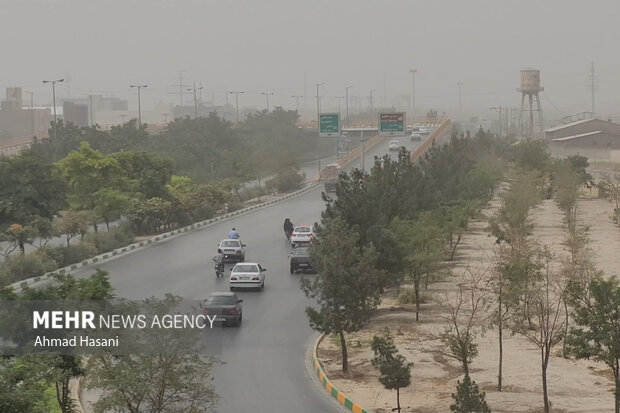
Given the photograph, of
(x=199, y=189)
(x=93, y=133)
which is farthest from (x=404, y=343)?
(x=93, y=133)

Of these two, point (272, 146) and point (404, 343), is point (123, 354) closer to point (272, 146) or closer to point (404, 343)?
point (404, 343)

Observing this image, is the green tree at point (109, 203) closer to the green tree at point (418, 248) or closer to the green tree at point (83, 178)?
the green tree at point (83, 178)

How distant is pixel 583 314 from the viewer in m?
18.3

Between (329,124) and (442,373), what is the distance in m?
54.2

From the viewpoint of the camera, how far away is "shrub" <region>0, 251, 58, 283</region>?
124 ft

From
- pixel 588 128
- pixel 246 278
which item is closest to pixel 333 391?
pixel 246 278

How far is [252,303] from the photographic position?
32.6 m

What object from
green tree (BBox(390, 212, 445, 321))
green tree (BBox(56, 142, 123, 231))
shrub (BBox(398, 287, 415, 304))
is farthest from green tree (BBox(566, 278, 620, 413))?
green tree (BBox(56, 142, 123, 231))

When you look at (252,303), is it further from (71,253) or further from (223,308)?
(71,253)

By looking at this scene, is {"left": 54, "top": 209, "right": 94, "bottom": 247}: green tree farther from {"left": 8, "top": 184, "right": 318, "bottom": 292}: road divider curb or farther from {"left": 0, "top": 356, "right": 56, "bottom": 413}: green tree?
{"left": 0, "top": 356, "right": 56, "bottom": 413}: green tree

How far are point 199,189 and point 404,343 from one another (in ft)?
124

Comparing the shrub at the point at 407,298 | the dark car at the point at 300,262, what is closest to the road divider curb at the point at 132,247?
the dark car at the point at 300,262

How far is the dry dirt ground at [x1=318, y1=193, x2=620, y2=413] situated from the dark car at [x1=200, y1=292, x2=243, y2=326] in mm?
2944

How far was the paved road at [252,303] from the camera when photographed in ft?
70.0
